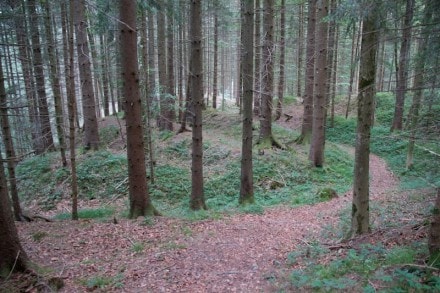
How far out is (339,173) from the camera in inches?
551

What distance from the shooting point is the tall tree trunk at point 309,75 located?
1466cm

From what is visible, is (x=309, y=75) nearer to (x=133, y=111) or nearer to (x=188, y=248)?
(x=133, y=111)

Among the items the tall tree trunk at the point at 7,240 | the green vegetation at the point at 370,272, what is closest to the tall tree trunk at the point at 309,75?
the green vegetation at the point at 370,272

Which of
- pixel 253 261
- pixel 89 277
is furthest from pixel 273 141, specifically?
pixel 89 277

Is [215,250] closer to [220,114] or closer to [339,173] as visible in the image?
[339,173]

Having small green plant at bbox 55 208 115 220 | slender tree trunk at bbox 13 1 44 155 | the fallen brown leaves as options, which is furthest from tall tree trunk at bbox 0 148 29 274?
small green plant at bbox 55 208 115 220

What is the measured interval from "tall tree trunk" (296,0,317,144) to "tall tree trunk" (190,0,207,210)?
7045 millimetres

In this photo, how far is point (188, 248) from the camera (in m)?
6.83

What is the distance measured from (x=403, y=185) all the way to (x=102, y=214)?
11.1m

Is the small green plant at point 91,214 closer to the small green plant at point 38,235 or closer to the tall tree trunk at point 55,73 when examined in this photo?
the small green plant at point 38,235

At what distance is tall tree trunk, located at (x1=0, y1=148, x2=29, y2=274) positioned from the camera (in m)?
4.79

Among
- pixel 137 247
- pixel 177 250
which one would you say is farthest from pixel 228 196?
pixel 137 247

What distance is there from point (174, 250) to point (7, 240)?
303cm

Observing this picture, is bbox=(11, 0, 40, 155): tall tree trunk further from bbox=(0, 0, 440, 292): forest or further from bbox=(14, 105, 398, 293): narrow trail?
bbox=(14, 105, 398, 293): narrow trail
